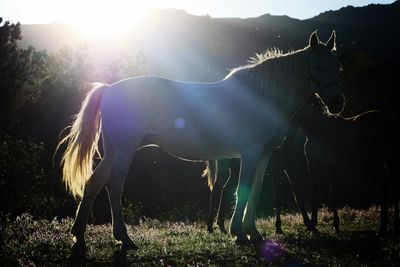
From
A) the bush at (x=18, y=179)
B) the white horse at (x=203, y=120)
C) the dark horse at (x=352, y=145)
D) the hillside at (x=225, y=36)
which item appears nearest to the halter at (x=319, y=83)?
the white horse at (x=203, y=120)

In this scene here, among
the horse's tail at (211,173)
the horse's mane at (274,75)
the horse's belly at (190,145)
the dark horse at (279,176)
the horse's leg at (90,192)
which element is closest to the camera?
the horse's leg at (90,192)

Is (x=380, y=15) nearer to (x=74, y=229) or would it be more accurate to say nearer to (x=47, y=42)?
(x=47, y=42)

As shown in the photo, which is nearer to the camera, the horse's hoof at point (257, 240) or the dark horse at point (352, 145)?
the horse's hoof at point (257, 240)

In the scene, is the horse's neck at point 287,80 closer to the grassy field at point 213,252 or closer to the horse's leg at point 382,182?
the grassy field at point 213,252

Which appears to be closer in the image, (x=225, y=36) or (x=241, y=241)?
(x=241, y=241)

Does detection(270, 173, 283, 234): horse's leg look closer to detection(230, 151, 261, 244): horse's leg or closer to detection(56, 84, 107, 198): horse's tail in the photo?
detection(230, 151, 261, 244): horse's leg

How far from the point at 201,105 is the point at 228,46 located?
112m

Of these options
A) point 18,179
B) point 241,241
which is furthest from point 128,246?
point 18,179

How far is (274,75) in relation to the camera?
905 centimetres

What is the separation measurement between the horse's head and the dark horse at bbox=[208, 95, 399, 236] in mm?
1936

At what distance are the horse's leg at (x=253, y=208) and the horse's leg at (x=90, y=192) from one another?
288cm

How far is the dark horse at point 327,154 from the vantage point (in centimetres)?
1148

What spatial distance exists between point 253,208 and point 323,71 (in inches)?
125

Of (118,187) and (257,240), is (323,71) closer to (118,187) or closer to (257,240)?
(257,240)
